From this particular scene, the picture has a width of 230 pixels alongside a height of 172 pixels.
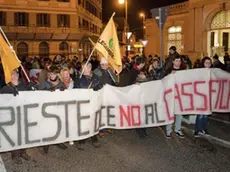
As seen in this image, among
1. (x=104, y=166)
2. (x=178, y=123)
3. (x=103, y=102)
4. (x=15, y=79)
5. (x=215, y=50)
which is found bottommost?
(x=104, y=166)

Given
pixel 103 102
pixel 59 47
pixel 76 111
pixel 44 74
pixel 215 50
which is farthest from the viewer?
pixel 59 47

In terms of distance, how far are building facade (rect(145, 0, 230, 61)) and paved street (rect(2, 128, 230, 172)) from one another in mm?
15389

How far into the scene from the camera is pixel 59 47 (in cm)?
4806

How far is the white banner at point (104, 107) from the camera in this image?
613 centimetres

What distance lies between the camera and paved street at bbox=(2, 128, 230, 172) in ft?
19.8

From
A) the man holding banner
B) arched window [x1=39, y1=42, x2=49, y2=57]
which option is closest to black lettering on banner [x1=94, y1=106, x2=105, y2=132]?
the man holding banner

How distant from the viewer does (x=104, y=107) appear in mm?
7184

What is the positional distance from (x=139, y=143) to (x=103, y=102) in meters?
1.24

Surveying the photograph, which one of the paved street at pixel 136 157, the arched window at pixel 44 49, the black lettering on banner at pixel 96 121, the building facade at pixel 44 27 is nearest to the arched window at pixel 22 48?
the building facade at pixel 44 27

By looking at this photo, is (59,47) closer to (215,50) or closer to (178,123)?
(215,50)

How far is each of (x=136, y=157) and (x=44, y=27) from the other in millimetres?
43657

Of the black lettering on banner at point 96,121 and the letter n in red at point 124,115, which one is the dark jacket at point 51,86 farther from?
the letter n in red at point 124,115

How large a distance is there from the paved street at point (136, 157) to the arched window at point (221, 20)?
601 inches

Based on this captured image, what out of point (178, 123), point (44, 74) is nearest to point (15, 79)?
point (44, 74)
